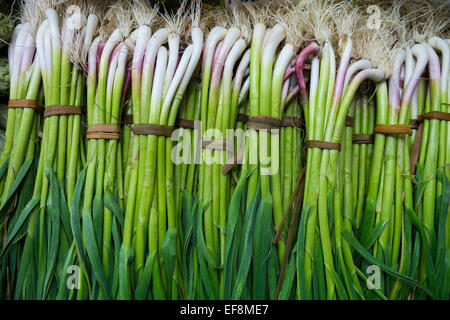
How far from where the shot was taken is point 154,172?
2.85 ft

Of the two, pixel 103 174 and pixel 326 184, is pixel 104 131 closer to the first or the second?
pixel 103 174

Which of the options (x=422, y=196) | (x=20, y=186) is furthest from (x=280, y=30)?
(x=20, y=186)

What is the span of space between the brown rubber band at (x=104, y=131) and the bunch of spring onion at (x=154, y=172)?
0.06 m

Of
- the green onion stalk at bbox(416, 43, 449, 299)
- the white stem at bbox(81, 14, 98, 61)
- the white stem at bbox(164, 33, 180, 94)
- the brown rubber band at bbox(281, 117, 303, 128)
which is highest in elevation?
the white stem at bbox(81, 14, 98, 61)

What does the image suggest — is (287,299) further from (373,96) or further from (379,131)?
(373,96)

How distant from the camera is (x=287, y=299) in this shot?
0.81m

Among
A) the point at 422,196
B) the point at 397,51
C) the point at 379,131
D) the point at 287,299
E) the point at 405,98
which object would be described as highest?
the point at 397,51

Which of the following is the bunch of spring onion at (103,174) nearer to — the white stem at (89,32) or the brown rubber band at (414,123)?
the white stem at (89,32)

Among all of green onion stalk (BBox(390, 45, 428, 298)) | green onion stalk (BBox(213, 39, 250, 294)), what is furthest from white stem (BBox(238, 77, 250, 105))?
green onion stalk (BBox(390, 45, 428, 298))

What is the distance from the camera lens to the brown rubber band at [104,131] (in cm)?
90

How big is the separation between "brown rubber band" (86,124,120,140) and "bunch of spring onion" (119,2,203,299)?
63 millimetres

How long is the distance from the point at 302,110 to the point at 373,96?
24 centimetres

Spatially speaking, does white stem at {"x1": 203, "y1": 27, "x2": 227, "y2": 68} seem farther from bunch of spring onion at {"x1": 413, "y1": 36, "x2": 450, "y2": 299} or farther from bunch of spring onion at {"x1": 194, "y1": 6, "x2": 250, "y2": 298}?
bunch of spring onion at {"x1": 413, "y1": 36, "x2": 450, "y2": 299}

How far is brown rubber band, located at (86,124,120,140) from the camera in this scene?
35.3 inches
